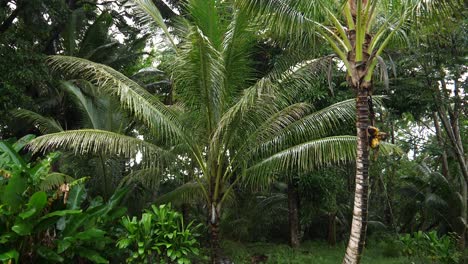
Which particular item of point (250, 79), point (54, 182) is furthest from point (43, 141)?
point (250, 79)

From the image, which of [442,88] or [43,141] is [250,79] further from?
[442,88]

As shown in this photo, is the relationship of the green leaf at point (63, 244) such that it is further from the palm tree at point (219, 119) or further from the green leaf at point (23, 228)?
the palm tree at point (219, 119)

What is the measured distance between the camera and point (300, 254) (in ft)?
34.4

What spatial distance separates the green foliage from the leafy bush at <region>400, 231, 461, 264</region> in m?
5.63

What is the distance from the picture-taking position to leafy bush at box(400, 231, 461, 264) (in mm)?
8922

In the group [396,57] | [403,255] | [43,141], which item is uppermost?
[396,57]

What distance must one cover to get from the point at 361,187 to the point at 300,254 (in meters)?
5.39

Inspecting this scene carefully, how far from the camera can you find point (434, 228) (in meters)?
13.3

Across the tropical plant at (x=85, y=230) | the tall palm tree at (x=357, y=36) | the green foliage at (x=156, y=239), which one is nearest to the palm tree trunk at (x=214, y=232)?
the green foliage at (x=156, y=239)

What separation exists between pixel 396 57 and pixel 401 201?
6.45m

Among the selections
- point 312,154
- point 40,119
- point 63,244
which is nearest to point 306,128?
point 312,154

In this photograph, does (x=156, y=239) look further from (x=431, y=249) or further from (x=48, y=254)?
(x=431, y=249)

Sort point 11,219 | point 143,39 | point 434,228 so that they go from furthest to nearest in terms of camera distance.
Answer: point 434,228
point 143,39
point 11,219

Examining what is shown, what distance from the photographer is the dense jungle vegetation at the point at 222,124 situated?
5.84 meters
